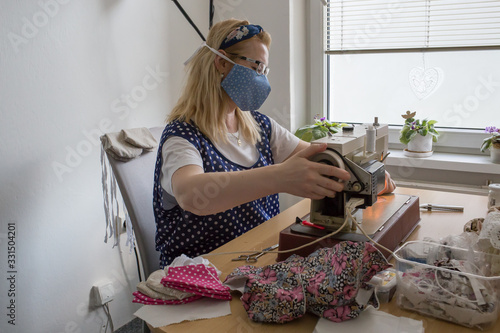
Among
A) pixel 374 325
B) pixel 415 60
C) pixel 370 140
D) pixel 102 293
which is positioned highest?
pixel 415 60

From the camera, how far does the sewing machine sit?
1143mm

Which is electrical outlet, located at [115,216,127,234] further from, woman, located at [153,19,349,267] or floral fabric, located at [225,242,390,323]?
floral fabric, located at [225,242,390,323]

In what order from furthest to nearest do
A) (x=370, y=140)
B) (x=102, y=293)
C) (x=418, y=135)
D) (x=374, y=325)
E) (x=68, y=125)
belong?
1. (x=418, y=135)
2. (x=102, y=293)
3. (x=68, y=125)
4. (x=370, y=140)
5. (x=374, y=325)

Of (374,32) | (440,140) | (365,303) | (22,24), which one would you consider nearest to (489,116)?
(440,140)

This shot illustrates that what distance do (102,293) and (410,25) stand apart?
6.56 feet

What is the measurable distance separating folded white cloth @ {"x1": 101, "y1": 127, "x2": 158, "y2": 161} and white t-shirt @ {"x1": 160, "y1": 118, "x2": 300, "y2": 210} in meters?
0.17

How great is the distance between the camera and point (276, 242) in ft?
4.48

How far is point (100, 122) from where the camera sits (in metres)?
2.02

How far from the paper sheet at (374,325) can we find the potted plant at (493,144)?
60.5 inches

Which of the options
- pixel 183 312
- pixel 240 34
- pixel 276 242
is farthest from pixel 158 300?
pixel 240 34

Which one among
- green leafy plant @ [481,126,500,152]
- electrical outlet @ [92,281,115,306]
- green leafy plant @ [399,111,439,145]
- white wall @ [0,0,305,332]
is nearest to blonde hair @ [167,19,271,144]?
white wall @ [0,0,305,332]

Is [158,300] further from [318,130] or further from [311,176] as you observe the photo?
[318,130]

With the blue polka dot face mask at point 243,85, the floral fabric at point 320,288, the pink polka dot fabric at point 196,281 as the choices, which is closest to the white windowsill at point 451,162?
the blue polka dot face mask at point 243,85

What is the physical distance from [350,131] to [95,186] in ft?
4.06
